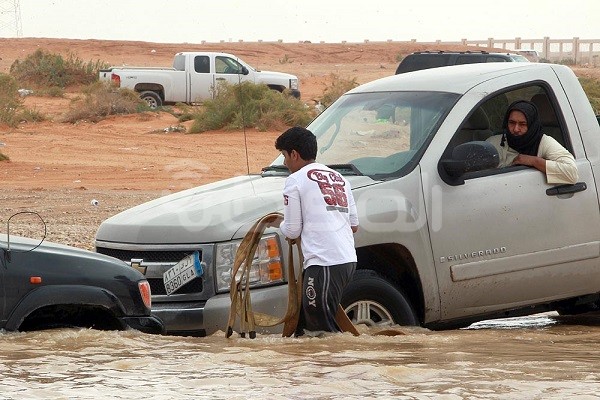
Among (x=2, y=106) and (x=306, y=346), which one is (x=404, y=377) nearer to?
(x=306, y=346)

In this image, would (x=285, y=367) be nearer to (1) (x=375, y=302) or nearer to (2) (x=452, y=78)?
(1) (x=375, y=302)

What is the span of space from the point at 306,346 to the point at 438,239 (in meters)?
1.17

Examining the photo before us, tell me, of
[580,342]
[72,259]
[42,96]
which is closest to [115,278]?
[72,259]

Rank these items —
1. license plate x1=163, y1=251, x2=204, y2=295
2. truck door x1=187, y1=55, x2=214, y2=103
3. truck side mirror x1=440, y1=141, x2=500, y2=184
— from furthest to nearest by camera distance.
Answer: truck door x1=187, y1=55, x2=214, y2=103
truck side mirror x1=440, y1=141, x2=500, y2=184
license plate x1=163, y1=251, x2=204, y2=295

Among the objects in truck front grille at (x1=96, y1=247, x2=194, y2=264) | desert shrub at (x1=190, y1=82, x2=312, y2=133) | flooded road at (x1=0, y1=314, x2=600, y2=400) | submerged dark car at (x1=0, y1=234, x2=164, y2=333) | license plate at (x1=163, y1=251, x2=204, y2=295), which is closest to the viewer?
flooded road at (x1=0, y1=314, x2=600, y2=400)

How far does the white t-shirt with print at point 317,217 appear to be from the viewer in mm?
7020

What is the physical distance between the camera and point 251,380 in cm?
645

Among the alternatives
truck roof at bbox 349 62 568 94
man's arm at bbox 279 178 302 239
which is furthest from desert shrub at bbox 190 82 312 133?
man's arm at bbox 279 178 302 239

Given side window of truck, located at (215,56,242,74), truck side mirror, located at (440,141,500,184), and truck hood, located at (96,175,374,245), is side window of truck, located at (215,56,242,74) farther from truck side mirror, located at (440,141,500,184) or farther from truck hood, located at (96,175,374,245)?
truck side mirror, located at (440,141,500,184)

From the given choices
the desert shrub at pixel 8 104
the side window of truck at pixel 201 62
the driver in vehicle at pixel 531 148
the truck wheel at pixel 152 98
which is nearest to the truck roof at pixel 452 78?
the driver in vehicle at pixel 531 148

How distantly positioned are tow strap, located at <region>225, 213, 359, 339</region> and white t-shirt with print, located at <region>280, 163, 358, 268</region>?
130 mm

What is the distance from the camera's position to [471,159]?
25.3 ft

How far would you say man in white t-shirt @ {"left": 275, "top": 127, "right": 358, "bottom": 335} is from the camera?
703 cm

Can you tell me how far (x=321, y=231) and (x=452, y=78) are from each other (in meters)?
1.93
